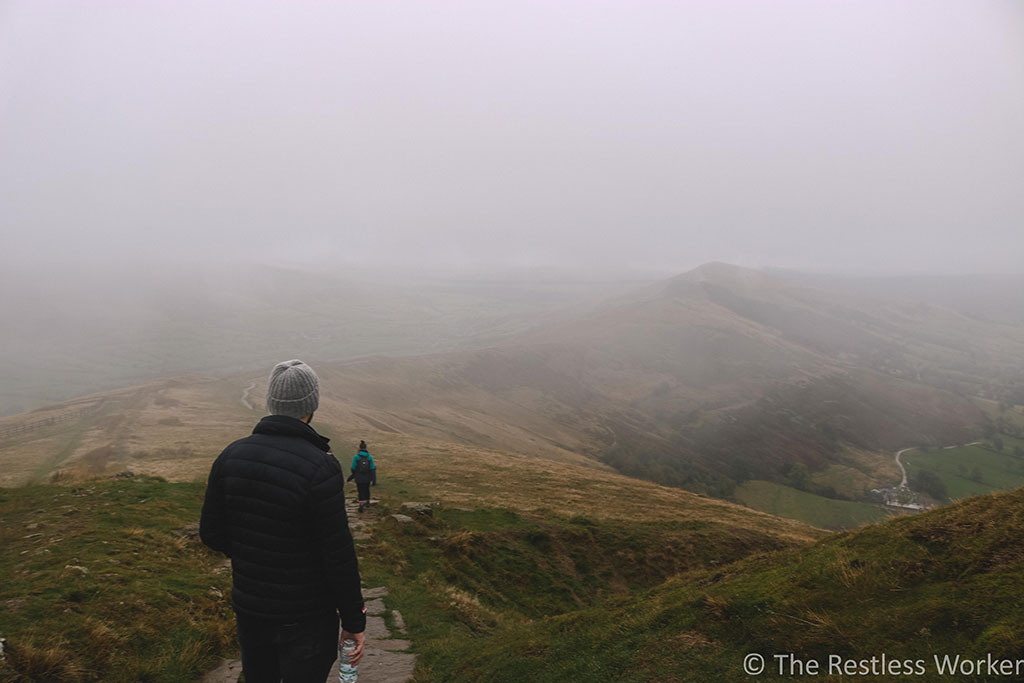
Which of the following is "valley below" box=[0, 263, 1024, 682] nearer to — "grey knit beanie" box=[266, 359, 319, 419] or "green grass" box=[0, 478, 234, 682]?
"green grass" box=[0, 478, 234, 682]

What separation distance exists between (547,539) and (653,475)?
5397 inches

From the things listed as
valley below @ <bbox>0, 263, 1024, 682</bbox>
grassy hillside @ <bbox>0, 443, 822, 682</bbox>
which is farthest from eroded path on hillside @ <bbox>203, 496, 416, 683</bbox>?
grassy hillside @ <bbox>0, 443, 822, 682</bbox>

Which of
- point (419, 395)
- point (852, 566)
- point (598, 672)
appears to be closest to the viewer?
point (598, 672)

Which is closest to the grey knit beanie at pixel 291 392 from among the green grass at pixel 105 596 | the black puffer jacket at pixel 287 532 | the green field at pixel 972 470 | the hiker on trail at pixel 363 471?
the black puffer jacket at pixel 287 532

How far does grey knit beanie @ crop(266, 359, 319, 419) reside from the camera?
5375mm

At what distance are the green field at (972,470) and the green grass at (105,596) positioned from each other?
204806 millimetres

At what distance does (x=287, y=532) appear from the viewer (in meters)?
4.79

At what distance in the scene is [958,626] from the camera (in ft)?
19.2

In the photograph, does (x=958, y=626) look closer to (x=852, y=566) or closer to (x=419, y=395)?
(x=852, y=566)

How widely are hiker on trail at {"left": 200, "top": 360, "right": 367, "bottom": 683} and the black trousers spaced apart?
0.01m

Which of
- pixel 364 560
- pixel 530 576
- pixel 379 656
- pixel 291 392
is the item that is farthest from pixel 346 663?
pixel 530 576

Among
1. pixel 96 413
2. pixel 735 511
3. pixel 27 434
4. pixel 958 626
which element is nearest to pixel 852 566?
pixel 958 626

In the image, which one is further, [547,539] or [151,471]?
[151,471]

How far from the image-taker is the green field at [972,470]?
160m
